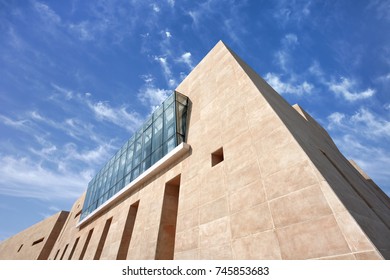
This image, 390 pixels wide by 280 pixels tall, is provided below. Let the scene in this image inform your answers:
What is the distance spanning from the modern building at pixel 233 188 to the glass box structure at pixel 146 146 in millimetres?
105

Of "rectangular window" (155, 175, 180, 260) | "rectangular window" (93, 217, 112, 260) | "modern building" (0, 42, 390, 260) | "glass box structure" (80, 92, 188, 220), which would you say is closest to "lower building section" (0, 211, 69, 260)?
"glass box structure" (80, 92, 188, 220)

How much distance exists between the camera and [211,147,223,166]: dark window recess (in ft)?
30.6

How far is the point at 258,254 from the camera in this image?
5.61m

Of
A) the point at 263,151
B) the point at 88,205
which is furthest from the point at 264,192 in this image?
the point at 88,205

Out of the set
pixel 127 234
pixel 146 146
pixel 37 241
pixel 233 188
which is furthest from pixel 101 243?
pixel 37 241

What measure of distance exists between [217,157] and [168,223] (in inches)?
170

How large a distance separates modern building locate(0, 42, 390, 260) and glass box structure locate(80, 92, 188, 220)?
105 millimetres

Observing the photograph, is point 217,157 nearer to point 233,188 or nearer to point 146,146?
point 233,188

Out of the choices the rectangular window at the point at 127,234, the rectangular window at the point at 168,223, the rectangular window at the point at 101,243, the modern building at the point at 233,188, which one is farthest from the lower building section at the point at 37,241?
the rectangular window at the point at 168,223

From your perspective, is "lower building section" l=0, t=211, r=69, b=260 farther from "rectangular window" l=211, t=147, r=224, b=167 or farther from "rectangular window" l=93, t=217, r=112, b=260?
"rectangular window" l=211, t=147, r=224, b=167

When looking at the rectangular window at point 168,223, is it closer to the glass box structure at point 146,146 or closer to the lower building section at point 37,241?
the glass box structure at point 146,146

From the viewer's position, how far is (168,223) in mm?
10719

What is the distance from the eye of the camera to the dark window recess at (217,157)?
30.6 ft
